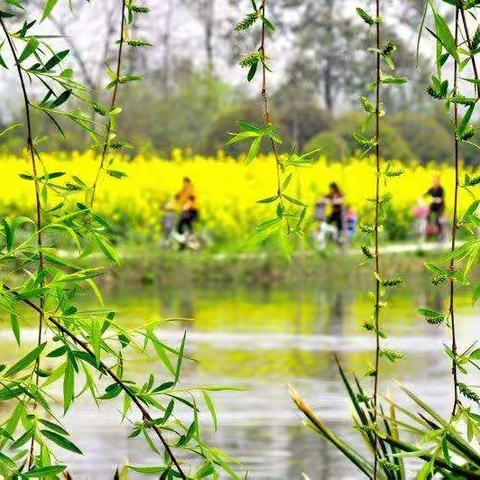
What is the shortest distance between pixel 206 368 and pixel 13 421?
1057 cm

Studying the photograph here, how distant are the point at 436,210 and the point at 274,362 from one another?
57.4ft

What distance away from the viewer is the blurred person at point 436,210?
31.5m

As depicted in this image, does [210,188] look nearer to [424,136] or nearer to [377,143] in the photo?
[424,136]

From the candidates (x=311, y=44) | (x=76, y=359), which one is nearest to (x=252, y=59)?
(x=76, y=359)

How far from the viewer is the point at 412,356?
596 inches

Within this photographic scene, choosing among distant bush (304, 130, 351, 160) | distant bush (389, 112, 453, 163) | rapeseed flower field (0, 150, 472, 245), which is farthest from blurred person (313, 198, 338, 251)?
distant bush (389, 112, 453, 163)

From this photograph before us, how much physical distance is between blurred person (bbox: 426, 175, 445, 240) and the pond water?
8291 mm

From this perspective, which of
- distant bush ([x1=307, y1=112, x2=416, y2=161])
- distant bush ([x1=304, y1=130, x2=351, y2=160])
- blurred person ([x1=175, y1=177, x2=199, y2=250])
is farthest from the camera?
distant bush ([x1=307, y1=112, x2=416, y2=161])

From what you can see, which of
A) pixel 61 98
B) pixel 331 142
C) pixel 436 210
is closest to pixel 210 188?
pixel 331 142

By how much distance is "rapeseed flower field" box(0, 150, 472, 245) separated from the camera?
31219 mm

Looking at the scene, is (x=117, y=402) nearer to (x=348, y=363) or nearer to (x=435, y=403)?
(x=435, y=403)

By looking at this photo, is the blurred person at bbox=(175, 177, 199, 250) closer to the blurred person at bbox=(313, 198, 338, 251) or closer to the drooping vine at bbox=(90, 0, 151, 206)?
the blurred person at bbox=(313, 198, 338, 251)

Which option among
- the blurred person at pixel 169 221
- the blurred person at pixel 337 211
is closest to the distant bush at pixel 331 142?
the blurred person at pixel 337 211

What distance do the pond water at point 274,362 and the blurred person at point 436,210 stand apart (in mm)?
8291
